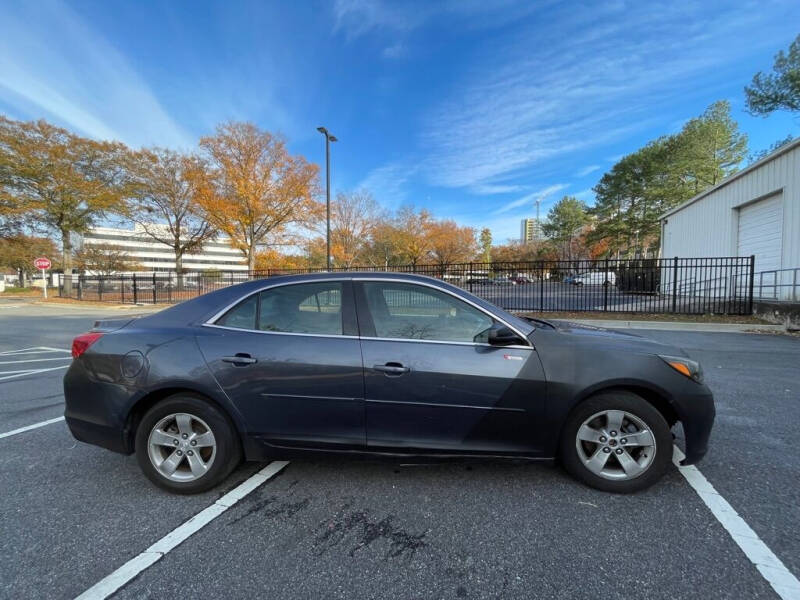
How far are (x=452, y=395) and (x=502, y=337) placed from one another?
0.53m

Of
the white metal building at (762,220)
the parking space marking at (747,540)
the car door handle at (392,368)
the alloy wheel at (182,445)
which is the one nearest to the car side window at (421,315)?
the car door handle at (392,368)

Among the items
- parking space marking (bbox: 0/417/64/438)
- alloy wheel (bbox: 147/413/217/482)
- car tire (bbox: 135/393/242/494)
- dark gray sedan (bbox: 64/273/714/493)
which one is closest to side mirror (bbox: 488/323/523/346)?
dark gray sedan (bbox: 64/273/714/493)

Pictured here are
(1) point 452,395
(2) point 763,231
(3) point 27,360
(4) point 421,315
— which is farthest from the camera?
(2) point 763,231

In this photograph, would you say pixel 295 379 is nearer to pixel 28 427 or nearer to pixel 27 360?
pixel 28 427

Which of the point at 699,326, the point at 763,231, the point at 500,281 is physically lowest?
the point at 699,326

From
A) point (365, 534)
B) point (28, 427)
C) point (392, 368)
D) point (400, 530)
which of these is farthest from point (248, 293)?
point (28, 427)

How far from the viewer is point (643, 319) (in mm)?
11617

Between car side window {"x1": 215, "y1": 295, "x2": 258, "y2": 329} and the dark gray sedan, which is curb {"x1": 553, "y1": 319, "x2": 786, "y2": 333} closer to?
the dark gray sedan

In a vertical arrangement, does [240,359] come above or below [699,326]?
above

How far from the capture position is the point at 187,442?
2.63 metres

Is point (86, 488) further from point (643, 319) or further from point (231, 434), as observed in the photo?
point (643, 319)

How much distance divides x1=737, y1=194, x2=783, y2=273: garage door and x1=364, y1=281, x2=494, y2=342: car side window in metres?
14.8

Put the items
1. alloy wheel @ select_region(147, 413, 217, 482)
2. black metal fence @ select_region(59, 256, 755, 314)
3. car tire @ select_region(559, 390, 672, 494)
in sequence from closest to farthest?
car tire @ select_region(559, 390, 672, 494) → alloy wheel @ select_region(147, 413, 217, 482) → black metal fence @ select_region(59, 256, 755, 314)

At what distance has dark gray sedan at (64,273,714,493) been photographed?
2.52 metres
